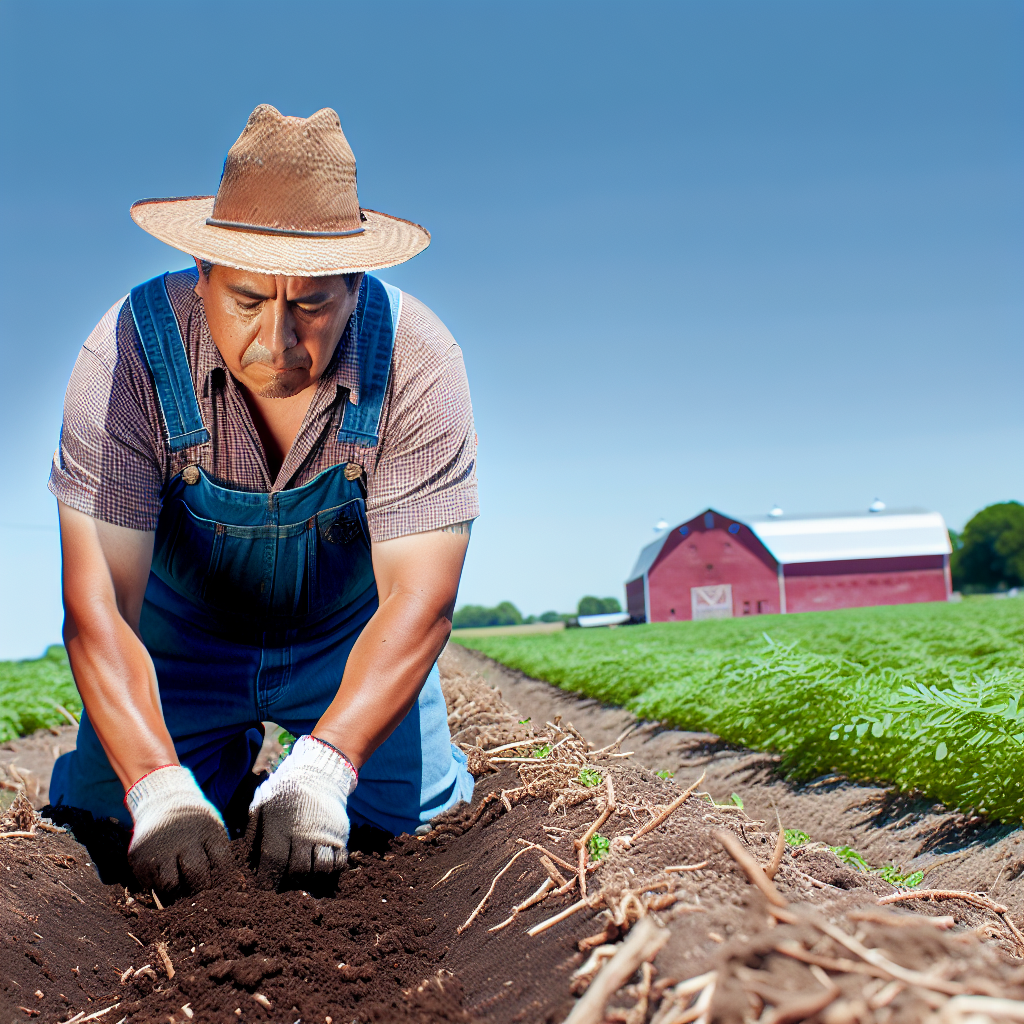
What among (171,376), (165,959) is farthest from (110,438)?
(165,959)

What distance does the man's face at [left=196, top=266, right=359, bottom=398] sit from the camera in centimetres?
215

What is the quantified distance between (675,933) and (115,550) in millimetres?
1778

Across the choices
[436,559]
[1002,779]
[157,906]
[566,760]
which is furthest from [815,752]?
[157,906]

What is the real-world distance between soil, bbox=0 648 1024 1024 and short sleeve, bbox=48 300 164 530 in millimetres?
943

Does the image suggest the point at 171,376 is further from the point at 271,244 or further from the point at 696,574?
the point at 696,574

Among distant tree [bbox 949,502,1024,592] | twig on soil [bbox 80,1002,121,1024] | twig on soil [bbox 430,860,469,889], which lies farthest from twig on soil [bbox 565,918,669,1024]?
distant tree [bbox 949,502,1024,592]

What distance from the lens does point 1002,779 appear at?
299 cm

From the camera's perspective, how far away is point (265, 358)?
7.30 feet

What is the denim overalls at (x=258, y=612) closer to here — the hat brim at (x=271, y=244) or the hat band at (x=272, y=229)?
the hat brim at (x=271, y=244)

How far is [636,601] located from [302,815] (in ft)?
112

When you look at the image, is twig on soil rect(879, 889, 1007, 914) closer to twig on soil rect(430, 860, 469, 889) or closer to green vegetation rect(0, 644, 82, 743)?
twig on soil rect(430, 860, 469, 889)

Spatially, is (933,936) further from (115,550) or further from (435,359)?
(115,550)

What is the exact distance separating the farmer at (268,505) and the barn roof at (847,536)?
3009 centimetres

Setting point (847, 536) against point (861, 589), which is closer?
point (861, 589)
